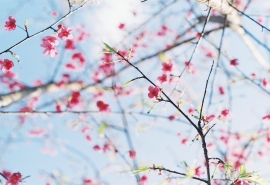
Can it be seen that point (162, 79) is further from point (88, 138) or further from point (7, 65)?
point (88, 138)

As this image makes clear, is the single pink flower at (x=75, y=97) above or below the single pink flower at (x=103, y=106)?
above

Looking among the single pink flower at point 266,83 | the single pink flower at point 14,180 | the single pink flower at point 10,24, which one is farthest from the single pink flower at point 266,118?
the single pink flower at point 10,24

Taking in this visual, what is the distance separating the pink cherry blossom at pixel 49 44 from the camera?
7.72 ft

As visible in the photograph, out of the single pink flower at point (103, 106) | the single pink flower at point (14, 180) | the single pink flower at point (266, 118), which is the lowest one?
the single pink flower at point (14, 180)

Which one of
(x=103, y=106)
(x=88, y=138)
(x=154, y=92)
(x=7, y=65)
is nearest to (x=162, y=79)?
(x=154, y=92)

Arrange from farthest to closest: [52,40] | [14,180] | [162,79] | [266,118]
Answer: [266,118]
[162,79]
[52,40]
[14,180]

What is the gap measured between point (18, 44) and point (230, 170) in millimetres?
1388

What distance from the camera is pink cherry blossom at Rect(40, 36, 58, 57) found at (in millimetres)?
2354

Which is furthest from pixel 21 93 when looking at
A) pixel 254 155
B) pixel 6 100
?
pixel 254 155

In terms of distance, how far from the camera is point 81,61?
210 inches

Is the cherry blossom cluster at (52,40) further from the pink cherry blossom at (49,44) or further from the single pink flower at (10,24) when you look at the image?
the single pink flower at (10,24)

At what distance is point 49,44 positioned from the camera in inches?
94.3

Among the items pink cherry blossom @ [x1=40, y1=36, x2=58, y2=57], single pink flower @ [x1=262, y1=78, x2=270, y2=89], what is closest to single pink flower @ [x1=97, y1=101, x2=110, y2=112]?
pink cherry blossom @ [x1=40, y1=36, x2=58, y2=57]

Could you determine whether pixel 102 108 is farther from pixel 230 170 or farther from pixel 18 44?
pixel 230 170
